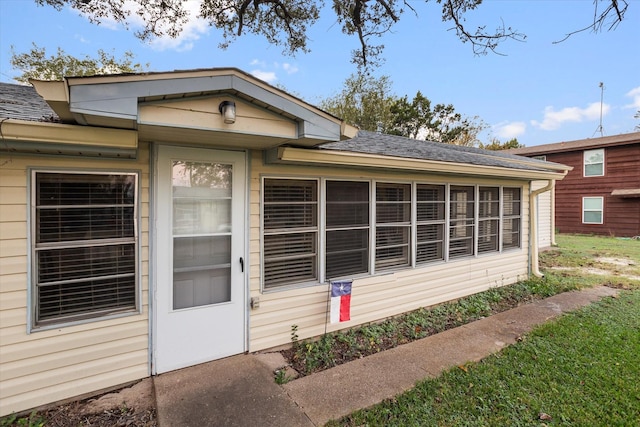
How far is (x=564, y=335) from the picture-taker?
13.7ft

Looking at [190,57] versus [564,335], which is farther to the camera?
[190,57]

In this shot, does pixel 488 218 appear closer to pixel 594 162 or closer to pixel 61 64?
pixel 594 162

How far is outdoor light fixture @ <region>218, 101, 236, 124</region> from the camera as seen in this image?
2615 mm

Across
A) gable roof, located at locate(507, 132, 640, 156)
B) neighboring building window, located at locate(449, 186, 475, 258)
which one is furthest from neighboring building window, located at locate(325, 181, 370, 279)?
gable roof, located at locate(507, 132, 640, 156)

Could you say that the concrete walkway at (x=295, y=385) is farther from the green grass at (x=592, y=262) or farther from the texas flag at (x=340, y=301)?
the green grass at (x=592, y=262)

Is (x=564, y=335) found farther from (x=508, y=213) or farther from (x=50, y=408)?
(x=50, y=408)

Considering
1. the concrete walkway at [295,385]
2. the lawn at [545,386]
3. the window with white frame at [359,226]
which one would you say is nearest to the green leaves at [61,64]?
the window with white frame at [359,226]

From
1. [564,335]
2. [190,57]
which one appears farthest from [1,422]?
[190,57]

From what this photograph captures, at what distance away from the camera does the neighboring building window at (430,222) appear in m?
5.16

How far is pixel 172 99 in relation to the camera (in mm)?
2510

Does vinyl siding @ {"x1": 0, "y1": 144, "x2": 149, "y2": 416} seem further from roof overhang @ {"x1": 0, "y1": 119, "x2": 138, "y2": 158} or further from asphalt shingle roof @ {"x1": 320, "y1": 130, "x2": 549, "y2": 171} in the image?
asphalt shingle roof @ {"x1": 320, "y1": 130, "x2": 549, "y2": 171}

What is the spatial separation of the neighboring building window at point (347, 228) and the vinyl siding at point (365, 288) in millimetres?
Answer: 172

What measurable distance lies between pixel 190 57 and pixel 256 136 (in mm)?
17780

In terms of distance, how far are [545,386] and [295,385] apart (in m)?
2.38
